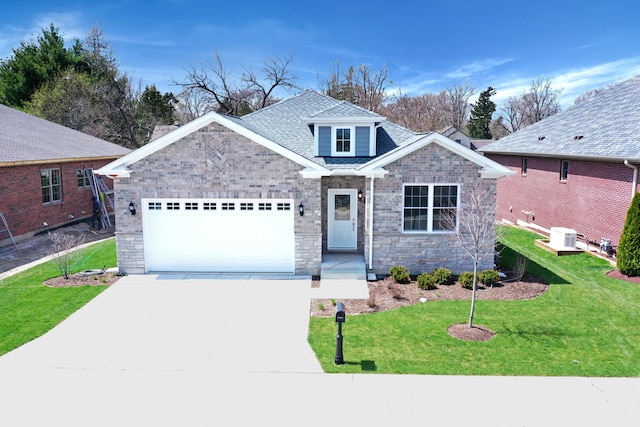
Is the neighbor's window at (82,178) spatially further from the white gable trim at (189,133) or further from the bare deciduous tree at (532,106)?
the bare deciduous tree at (532,106)

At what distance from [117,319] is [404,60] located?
144 feet

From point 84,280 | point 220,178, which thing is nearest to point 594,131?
point 220,178

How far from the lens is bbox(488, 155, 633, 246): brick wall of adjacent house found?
600 inches

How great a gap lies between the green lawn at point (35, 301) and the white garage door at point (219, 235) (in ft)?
7.41

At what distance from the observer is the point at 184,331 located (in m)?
9.64

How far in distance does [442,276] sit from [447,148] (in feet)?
12.6

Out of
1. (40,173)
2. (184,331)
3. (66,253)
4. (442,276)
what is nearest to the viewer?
(184,331)

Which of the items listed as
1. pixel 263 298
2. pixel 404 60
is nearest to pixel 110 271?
pixel 263 298

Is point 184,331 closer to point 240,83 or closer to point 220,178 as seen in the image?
point 220,178

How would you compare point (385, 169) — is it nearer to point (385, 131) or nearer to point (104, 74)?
point (385, 131)

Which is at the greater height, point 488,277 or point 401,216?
point 401,216

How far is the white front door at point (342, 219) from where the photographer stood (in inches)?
595

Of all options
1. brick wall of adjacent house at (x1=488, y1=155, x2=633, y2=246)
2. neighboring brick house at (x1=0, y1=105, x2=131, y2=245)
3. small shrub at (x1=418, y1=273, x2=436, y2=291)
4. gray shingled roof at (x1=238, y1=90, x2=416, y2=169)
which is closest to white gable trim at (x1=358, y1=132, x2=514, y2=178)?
gray shingled roof at (x1=238, y1=90, x2=416, y2=169)

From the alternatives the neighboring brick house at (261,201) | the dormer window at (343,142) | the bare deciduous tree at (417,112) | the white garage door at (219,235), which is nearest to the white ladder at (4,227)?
the neighboring brick house at (261,201)
